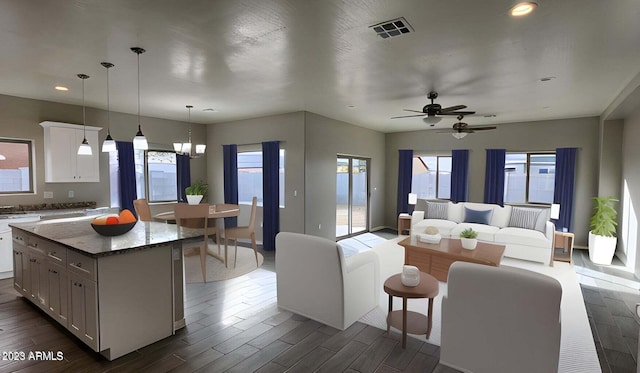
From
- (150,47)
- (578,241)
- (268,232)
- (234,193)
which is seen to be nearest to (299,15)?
(150,47)

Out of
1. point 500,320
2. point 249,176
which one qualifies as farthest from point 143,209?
point 500,320

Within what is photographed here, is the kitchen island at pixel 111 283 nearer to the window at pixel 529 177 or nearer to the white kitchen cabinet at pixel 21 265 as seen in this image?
the white kitchen cabinet at pixel 21 265

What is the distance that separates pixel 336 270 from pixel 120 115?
5577 millimetres

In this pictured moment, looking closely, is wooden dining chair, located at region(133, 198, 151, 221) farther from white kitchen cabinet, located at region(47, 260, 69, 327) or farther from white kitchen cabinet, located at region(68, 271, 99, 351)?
white kitchen cabinet, located at region(68, 271, 99, 351)

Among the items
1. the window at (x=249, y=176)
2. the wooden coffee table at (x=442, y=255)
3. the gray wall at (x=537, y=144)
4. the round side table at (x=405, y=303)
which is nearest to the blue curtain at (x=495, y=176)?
the gray wall at (x=537, y=144)

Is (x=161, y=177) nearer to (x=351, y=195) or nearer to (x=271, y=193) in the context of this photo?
(x=271, y=193)

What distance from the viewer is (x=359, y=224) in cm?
823

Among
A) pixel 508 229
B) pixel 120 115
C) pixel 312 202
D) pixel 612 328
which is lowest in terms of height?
pixel 612 328

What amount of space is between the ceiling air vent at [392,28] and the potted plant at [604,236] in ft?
17.7

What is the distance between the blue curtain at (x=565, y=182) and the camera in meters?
6.48

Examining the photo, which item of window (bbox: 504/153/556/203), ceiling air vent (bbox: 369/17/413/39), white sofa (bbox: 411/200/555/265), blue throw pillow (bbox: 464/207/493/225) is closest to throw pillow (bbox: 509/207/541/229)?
white sofa (bbox: 411/200/555/265)

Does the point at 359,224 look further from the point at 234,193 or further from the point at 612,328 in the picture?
the point at 612,328

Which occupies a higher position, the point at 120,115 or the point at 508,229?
the point at 120,115

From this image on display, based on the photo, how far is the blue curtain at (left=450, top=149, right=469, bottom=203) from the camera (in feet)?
25.1
